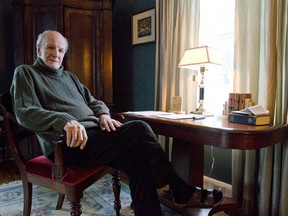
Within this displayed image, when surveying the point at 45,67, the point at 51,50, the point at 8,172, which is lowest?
the point at 8,172

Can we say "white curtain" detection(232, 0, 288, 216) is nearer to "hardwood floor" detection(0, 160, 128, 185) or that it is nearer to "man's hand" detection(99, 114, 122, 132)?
"man's hand" detection(99, 114, 122, 132)

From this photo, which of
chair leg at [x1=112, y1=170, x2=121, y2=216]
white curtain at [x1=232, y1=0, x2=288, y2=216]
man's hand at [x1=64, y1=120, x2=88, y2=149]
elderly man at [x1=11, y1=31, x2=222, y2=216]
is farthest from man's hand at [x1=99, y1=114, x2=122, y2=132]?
white curtain at [x1=232, y1=0, x2=288, y2=216]

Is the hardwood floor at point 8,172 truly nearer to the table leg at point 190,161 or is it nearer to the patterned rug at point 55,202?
the patterned rug at point 55,202

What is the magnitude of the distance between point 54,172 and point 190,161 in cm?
89

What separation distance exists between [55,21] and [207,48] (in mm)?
1672

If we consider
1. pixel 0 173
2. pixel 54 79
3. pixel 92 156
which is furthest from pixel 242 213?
pixel 0 173

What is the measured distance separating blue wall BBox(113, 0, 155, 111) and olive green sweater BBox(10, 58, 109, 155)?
1.23 metres

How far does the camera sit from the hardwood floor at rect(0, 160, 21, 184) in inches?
95.6

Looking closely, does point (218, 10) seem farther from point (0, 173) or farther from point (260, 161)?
point (0, 173)

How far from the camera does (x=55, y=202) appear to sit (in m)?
1.94

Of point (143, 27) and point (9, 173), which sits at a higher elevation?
point (143, 27)

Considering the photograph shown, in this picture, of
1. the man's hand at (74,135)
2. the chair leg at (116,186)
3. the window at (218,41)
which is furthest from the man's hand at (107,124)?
the window at (218,41)

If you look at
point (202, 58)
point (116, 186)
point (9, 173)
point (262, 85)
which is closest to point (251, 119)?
point (262, 85)

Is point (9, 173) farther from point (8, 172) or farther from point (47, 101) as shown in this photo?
point (47, 101)
